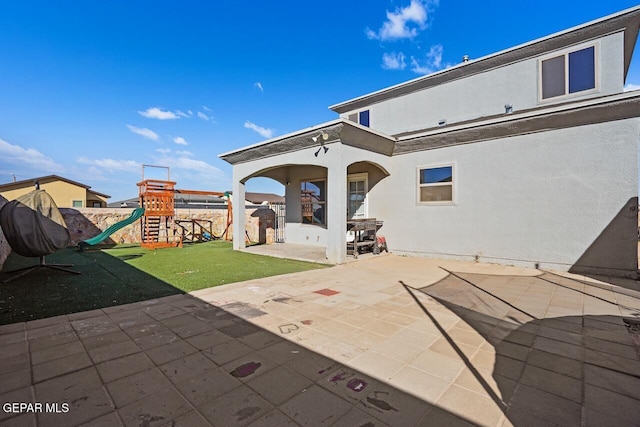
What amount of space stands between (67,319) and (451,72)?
11393 millimetres

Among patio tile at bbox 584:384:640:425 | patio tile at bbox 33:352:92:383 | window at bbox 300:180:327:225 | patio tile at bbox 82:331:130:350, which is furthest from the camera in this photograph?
window at bbox 300:180:327:225

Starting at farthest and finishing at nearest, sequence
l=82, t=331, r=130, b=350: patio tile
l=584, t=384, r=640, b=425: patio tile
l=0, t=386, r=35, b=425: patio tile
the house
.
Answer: the house → l=82, t=331, r=130, b=350: patio tile → l=0, t=386, r=35, b=425: patio tile → l=584, t=384, r=640, b=425: patio tile

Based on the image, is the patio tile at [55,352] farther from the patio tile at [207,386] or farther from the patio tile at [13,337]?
the patio tile at [207,386]

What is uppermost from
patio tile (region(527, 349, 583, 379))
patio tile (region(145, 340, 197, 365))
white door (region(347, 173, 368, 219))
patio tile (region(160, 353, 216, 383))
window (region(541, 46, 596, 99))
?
window (region(541, 46, 596, 99))

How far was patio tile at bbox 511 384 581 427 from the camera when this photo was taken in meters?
1.76

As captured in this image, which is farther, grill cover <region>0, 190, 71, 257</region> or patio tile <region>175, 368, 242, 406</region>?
grill cover <region>0, 190, 71, 257</region>

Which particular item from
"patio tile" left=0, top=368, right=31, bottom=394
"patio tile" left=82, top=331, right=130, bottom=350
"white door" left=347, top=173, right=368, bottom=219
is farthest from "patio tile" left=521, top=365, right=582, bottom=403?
"white door" left=347, top=173, right=368, bottom=219

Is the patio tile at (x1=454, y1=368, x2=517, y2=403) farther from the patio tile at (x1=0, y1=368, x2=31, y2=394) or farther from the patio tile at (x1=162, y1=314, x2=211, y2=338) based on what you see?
the patio tile at (x1=0, y1=368, x2=31, y2=394)

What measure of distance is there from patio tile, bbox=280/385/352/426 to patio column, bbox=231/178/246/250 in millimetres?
9067

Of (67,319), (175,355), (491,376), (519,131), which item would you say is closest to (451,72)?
(519,131)

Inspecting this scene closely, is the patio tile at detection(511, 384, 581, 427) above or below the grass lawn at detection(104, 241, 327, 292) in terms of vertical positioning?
above

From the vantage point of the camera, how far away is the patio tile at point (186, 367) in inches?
88.6

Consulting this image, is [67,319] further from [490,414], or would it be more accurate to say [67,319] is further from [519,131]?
[519,131]

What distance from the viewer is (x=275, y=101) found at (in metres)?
16.4
